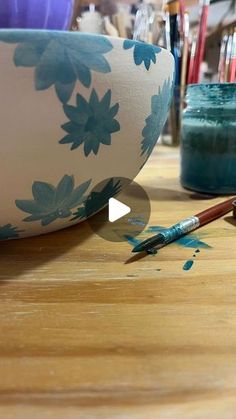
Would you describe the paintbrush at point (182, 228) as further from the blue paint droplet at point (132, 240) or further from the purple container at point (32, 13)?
the purple container at point (32, 13)

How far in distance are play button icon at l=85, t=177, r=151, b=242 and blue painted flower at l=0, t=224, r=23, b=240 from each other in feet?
0.14

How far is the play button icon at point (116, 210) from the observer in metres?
0.33

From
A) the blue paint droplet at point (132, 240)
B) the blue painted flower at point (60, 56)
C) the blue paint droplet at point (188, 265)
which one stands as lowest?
the blue paint droplet at point (132, 240)

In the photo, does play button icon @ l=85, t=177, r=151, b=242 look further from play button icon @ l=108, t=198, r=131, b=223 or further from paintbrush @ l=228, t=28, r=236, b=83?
paintbrush @ l=228, t=28, r=236, b=83

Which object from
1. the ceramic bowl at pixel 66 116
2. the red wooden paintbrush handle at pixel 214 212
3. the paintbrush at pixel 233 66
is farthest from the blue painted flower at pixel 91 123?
the paintbrush at pixel 233 66

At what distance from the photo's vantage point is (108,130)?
0.24 metres

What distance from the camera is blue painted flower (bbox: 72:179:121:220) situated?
270 millimetres

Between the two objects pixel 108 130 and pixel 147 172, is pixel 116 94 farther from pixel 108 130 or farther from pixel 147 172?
pixel 147 172

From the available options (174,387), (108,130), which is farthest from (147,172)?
(174,387)

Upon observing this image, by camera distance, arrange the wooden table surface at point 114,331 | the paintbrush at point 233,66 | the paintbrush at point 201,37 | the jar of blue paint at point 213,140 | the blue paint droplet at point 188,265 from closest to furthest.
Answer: the wooden table surface at point 114,331 < the blue paint droplet at point 188,265 < the jar of blue paint at point 213,140 < the paintbrush at point 233,66 < the paintbrush at point 201,37

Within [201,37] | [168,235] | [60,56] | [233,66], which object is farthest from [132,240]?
[201,37]

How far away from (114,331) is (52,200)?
0.30 ft

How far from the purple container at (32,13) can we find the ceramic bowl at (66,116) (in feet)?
0.22

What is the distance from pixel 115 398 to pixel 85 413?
1 cm
